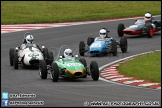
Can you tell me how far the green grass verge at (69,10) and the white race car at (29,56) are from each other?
1527cm

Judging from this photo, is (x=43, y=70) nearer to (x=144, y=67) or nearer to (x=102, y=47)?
(x=144, y=67)

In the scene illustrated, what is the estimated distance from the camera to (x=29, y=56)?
90.4 feet

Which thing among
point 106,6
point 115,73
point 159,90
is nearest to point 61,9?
point 106,6

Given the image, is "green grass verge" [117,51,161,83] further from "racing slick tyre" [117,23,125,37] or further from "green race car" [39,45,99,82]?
"racing slick tyre" [117,23,125,37]

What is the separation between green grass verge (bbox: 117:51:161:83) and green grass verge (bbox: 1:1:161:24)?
15784mm

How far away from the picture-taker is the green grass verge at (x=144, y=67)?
24112mm

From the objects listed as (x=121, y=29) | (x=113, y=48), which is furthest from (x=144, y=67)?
(x=121, y=29)

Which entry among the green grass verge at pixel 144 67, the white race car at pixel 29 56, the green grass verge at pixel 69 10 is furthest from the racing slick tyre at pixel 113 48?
the green grass verge at pixel 69 10

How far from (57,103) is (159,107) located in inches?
112

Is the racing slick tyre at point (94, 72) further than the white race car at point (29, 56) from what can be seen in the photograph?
No

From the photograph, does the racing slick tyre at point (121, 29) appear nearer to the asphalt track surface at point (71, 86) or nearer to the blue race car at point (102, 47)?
the asphalt track surface at point (71, 86)

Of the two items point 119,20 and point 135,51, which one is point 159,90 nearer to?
point 135,51

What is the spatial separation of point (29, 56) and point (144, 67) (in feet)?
15.4

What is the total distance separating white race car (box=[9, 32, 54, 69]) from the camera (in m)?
27.3
